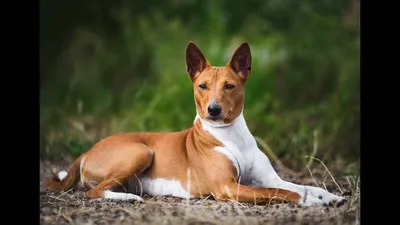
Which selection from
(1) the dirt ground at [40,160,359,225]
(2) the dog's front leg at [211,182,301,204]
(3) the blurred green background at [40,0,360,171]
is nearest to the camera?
(1) the dirt ground at [40,160,359,225]

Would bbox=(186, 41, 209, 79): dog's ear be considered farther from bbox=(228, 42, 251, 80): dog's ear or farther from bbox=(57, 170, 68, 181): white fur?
bbox=(57, 170, 68, 181): white fur

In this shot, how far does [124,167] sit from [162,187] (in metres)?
0.18

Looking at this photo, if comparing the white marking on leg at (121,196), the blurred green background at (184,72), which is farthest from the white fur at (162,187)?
the blurred green background at (184,72)

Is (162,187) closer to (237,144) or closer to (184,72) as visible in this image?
(237,144)

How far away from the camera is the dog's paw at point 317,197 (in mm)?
2895

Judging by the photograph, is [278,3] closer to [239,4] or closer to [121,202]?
[239,4]

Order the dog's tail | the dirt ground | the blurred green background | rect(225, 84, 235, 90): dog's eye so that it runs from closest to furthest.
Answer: the dirt ground < rect(225, 84, 235, 90): dog's eye < the dog's tail < the blurred green background

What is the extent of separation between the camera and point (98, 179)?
3.16m


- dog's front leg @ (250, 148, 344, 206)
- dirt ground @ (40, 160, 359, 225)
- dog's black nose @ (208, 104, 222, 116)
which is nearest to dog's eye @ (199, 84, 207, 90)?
dog's black nose @ (208, 104, 222, 116)

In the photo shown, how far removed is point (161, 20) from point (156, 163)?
1.14m

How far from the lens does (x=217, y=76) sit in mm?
3035

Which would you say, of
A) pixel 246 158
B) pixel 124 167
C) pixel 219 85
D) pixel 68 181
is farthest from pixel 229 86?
pixel 68 181

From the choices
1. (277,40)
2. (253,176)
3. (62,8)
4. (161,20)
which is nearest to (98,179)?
(253,176)

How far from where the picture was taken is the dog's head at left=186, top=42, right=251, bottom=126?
2973mm
